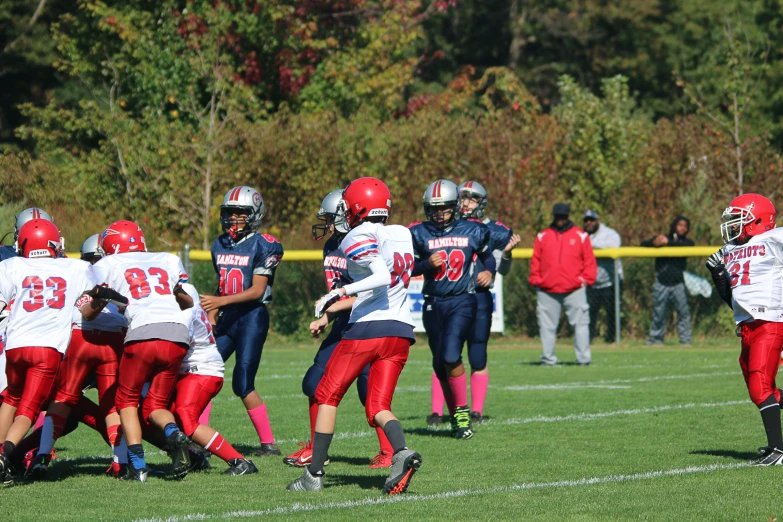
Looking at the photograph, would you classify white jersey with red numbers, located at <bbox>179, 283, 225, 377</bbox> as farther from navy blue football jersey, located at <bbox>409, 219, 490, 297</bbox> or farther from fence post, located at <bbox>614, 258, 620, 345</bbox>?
fence post, located at <bbox>614, 258, 620, 345</bbox>

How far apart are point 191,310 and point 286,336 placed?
456 inches

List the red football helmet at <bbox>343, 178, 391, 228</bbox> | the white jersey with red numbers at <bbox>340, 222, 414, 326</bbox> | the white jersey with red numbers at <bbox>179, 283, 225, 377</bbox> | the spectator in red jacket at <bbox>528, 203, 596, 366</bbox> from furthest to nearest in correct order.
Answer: the spectator in red jacket at <bbox>528, 203, 596, 366</bbox> < the white jersey with red numbers at <bbox>179, 283, 225, 377</bbox> < the red football helmet at <bbox>343, 178, 391, 228</bbox> < the white jersey with red numbers at <bbox>340, 222, 414, 326</bbox>

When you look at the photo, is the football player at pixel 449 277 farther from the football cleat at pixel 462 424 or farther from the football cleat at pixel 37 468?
the football cleat at pixel 37 468

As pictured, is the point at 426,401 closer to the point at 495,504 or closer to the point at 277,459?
the point at 277,459

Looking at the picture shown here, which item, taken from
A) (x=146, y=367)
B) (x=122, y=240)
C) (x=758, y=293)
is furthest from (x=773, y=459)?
(x=122, y=240)

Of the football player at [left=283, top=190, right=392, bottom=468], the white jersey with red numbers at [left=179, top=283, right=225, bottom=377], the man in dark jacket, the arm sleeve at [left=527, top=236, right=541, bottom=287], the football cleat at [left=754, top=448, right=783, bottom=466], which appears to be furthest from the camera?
the man in dark jacket

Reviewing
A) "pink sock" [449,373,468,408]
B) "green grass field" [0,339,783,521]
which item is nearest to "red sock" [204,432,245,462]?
"green grass field" [0,339,783,521]

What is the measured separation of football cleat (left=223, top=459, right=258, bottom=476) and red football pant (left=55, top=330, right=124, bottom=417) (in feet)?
2.87

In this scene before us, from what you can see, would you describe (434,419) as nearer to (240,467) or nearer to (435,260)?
(435,260)

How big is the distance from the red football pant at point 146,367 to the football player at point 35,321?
0.35m

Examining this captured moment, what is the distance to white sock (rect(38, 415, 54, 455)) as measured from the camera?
25.3ft

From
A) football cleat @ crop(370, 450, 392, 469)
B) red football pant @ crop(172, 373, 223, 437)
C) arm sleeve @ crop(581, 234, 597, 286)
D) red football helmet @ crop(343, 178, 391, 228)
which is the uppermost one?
red football helmet @ crop(343, 178, 391, 228)

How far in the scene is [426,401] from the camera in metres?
11.9

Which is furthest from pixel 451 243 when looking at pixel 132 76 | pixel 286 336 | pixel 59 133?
pixel 59 133
